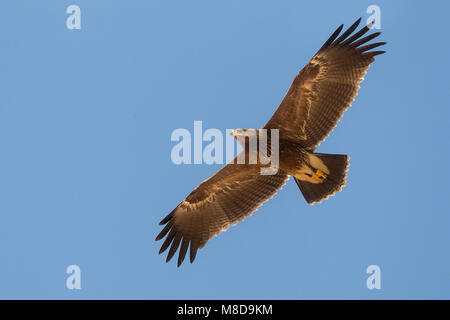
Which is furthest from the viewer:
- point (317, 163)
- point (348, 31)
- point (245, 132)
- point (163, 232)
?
point (163, 232)

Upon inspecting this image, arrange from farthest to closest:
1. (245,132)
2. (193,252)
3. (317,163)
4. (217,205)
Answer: (217,205), (193,252), (317,163), (245,132)

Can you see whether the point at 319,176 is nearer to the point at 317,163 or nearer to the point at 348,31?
the point at 317,163

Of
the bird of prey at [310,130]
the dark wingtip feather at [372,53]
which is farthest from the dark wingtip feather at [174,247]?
the dark wingtip feather at [372,53]

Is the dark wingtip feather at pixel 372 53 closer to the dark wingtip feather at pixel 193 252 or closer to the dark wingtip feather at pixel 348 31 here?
the dark wingtip feather at pixel 348 31

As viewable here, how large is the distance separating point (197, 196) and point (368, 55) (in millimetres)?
4339

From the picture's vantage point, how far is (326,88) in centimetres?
1055

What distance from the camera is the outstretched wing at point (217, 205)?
430 inches

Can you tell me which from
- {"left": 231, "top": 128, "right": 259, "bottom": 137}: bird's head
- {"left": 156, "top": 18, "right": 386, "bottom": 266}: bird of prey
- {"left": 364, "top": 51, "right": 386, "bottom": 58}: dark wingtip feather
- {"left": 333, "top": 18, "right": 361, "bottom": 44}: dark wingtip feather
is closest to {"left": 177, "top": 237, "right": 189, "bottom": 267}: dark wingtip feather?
{"left": 156, "top": 18, "right": 386, "bottom": 266}: bird of prey

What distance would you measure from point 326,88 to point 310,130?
858 millimetres

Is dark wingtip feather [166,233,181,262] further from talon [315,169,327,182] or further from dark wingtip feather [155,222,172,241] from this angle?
talon [315,169,327,182]

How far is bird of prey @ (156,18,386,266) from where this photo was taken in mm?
10453

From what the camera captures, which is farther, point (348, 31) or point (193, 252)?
point (193, 252)

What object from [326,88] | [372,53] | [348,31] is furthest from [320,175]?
[348,31]
